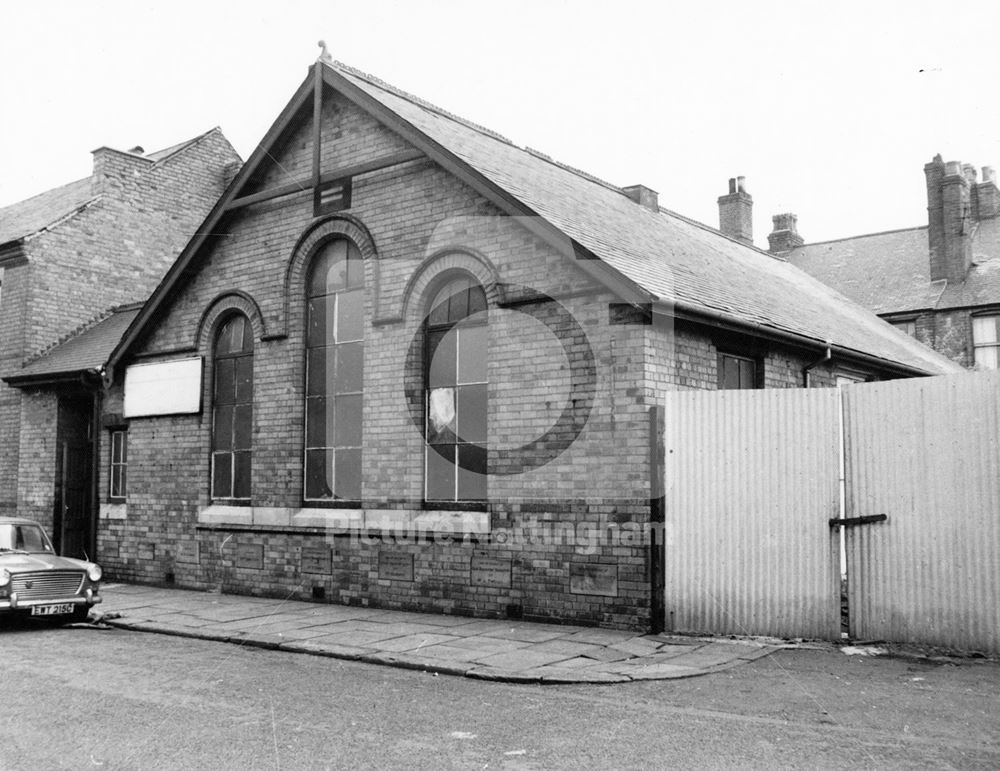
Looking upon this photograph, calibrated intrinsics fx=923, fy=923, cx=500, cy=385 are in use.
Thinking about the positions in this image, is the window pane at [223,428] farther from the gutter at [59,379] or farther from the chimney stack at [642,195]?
the chimney stack at [642,195]

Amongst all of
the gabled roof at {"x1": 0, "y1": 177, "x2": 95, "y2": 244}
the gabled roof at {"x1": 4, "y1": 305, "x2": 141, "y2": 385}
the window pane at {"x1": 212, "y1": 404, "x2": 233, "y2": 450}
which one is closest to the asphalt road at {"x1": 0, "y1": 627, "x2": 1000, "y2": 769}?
the window pane at {"x1": 212, "y1": 404, "x2": 233, "y2": 450}

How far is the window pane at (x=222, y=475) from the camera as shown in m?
13.6

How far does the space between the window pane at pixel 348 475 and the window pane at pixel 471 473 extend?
5.66ft

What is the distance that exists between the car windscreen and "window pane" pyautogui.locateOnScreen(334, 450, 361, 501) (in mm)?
3648

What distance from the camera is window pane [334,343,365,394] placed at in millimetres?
12281

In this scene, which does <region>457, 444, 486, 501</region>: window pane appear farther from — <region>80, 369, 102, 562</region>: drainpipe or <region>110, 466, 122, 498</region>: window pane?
<region>80, 369, 102, 562</region>: drainpipe

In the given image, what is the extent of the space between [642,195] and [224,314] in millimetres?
8355

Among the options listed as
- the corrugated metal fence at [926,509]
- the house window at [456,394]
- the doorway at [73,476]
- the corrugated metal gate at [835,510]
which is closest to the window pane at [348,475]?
the house window at [456,394]

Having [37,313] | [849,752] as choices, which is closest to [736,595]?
[849,752]

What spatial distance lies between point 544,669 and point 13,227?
57.2 feet

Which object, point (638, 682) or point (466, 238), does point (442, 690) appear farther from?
point (466, 238)

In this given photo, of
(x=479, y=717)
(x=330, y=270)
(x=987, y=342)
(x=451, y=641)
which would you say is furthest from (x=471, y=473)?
(x=987, y=342)

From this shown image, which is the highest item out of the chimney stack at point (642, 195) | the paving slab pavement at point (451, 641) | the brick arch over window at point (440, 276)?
the chimney stack at point (642, 195)

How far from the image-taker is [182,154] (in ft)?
71.3
